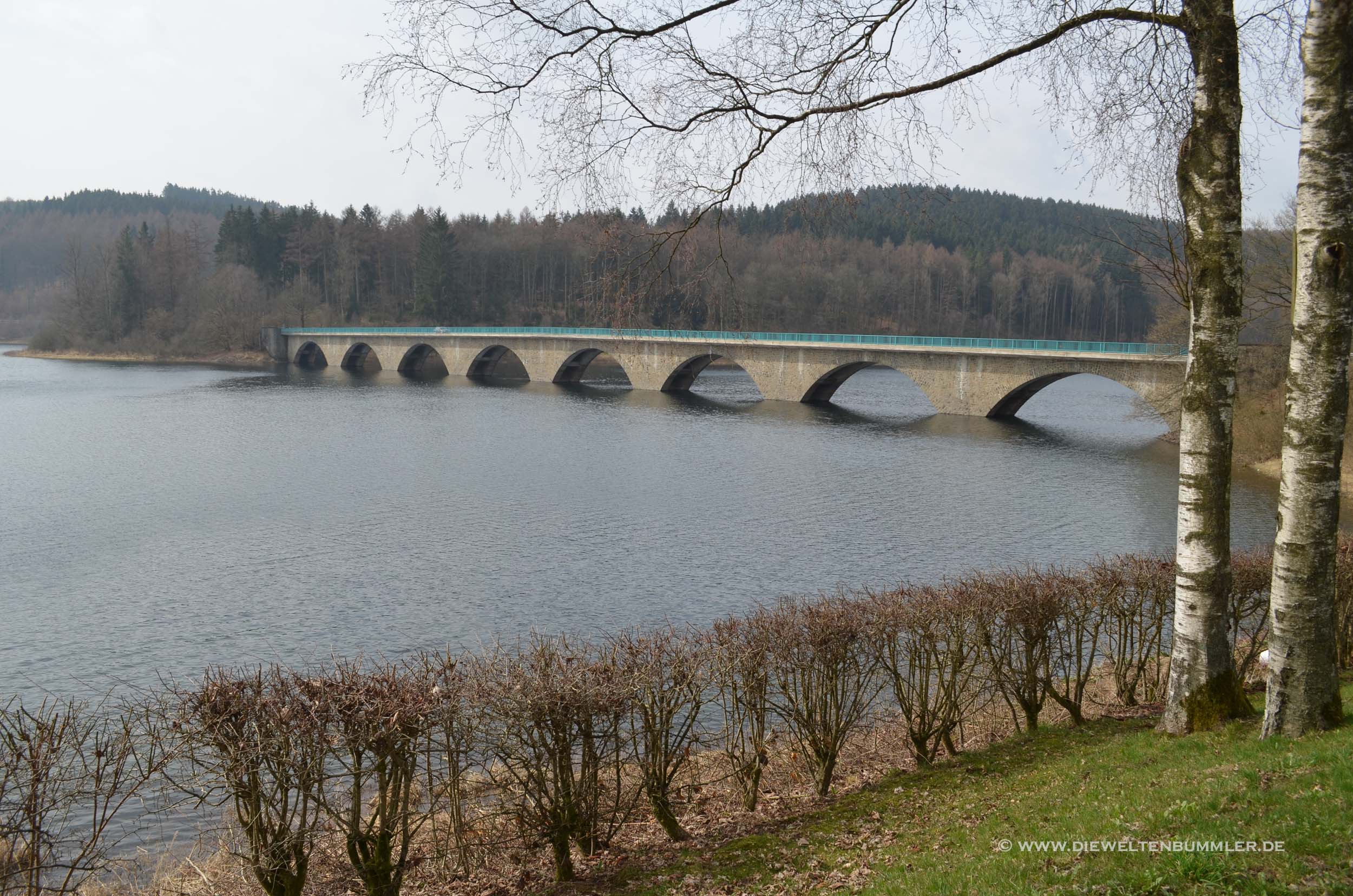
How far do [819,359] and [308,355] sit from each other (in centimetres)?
5818

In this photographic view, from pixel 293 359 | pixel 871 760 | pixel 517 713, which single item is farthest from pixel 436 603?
pixel 293 359

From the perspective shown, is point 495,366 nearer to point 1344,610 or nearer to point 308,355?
point 308,355

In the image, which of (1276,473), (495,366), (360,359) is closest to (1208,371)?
(1276,473)

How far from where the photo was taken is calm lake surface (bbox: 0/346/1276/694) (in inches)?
658

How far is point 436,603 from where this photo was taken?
17812mm

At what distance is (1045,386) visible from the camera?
51.4 m

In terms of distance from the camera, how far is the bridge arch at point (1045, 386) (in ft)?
141

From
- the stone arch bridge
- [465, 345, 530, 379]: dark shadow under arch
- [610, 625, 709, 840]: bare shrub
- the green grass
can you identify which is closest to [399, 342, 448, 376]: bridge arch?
the stone arch bridge

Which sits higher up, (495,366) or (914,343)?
(914,343)

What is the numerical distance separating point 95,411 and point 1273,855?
5286 cm

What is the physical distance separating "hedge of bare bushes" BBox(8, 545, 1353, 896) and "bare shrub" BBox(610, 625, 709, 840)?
0.02 metres

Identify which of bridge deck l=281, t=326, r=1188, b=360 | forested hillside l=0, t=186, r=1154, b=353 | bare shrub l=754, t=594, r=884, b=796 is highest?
forested hillside l=0, t=186, r=1154, b=353

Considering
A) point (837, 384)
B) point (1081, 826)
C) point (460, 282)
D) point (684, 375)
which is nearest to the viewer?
point (1081, 826)

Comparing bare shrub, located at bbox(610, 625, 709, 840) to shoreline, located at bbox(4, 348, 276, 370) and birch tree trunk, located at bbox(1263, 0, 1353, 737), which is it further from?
shoreline, located at bbox(4, 348, 276, 370)
